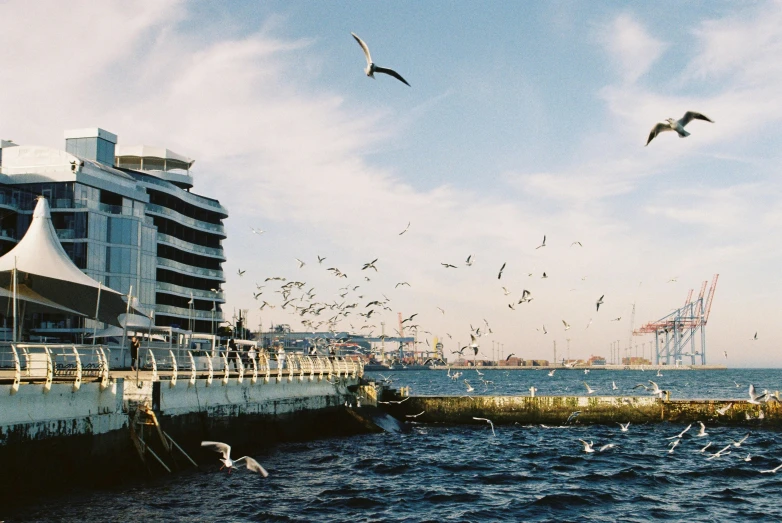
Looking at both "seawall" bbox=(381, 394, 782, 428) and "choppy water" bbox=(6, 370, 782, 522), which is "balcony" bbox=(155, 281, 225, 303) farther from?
"choppy water" bbox=(6, 370, 782, 522)

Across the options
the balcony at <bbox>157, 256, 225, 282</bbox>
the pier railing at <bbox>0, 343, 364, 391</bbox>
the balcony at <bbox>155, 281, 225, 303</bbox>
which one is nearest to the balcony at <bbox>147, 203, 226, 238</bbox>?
the balcony at <bbox>157, 256, 225, 282</bbox>

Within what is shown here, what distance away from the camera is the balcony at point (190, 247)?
81.1 meters

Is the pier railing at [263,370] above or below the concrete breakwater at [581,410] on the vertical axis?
above

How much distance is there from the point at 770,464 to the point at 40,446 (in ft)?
97.7

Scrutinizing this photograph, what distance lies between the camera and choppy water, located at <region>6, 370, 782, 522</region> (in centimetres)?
2328

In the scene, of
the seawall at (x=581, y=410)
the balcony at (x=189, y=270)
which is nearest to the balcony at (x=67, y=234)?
the balcony at (x=189, y=270)

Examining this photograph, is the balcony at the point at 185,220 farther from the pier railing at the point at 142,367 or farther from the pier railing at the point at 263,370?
the pier railing at the point at 263,370

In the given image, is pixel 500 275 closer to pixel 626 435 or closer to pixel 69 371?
pixel 626 435

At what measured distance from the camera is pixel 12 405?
21891 millimetres

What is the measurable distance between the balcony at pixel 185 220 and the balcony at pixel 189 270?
466 centimetres

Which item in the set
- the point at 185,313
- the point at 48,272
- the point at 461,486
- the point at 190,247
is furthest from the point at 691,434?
the point at 190,247

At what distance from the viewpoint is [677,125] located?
19.5 metres

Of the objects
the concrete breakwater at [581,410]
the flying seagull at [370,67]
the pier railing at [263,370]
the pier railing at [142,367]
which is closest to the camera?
the flying seagull at [370,67]

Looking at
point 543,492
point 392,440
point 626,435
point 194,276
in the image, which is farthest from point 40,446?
point 194,276
